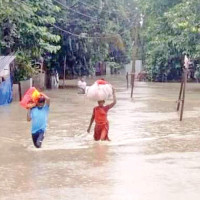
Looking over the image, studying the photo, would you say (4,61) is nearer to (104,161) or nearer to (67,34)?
(67,34)

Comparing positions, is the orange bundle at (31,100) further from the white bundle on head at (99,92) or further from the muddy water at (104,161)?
the white bundle on head at (99,92)

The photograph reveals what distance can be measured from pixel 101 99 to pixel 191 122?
215 inches

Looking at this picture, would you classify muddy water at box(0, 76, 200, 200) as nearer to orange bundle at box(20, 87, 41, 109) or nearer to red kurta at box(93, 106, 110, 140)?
red kurta at box(93, 106, 110, 140)

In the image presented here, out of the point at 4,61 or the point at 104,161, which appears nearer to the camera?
the point at 104,161

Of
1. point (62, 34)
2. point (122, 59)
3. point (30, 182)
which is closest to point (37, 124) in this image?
point (30, 182)

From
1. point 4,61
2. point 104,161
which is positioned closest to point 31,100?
point 104,161

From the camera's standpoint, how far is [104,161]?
35.5 feet

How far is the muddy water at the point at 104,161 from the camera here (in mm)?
8289

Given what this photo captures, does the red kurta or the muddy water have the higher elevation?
the red kurta

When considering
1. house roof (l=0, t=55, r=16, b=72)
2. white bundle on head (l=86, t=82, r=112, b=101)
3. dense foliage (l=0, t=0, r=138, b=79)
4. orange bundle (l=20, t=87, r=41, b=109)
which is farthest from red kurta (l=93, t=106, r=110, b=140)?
dense foliage (l=0, t=0, r=138, b=79)

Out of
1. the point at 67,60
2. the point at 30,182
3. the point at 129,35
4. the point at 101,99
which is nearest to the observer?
the point at 30,182

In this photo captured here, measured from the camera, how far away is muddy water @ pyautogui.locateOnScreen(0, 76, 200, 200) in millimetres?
8289

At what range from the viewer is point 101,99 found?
513 inches

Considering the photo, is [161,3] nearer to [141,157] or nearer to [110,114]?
[110,114]
